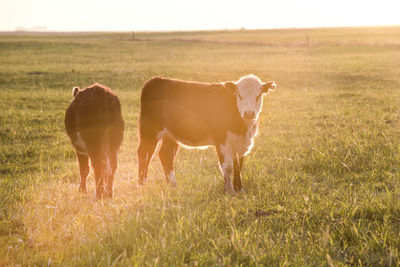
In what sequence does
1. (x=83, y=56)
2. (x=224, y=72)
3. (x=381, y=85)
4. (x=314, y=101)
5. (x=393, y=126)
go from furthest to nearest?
1. (x=83, y=56)
2. (x=224, y=72)
3. (x=381, y=85)
4. (x=314, y=101)
5. (x=393, y=126)

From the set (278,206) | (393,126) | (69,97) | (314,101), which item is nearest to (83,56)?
(69,97)

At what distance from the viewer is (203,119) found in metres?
6.03

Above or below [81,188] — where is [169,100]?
above

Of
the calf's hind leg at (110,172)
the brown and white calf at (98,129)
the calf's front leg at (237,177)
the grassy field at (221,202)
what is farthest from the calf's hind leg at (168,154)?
the brown and white calf at (98,129)

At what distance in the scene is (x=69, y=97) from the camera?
15.3m

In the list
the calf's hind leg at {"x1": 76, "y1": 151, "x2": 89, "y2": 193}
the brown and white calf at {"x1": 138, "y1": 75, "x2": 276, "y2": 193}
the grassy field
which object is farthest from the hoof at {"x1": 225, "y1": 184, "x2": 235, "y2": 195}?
the calf's hind leg at {"x1": 76, "y1": 151, "x2": 89, "y2": 193}

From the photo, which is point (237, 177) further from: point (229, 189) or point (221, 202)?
point (221, 202)

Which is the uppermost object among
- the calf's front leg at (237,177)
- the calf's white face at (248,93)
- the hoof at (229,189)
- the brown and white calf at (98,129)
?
the calf's white face at (248,93)

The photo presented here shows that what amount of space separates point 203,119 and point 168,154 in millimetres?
1136

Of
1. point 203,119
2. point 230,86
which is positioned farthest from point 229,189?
point 230,86

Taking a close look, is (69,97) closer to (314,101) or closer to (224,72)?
(314,101)

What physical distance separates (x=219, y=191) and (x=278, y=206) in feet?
4.08

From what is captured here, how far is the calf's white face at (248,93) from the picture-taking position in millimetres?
5461

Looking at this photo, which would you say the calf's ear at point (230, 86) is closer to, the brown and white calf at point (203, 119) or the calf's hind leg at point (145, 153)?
the brown and white calf at point (203, 119)
